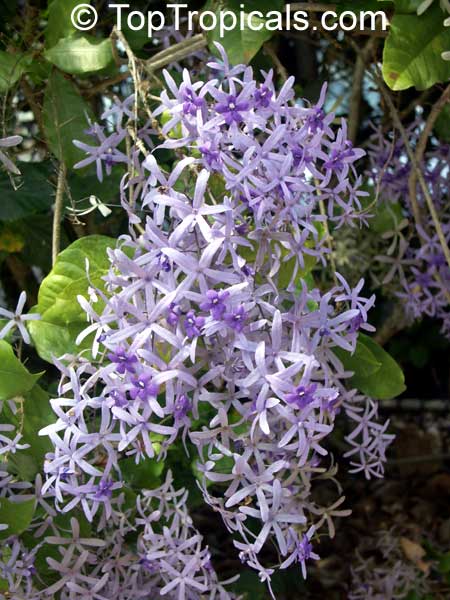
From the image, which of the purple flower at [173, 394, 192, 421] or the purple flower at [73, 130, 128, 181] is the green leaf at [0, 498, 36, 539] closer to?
the purple flower at [173, 394, 192, 421]

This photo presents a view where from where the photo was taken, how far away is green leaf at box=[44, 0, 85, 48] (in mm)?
1111

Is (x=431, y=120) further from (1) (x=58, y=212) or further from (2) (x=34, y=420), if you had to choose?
(2) (x=34, y=420)

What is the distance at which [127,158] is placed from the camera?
3.30 feet

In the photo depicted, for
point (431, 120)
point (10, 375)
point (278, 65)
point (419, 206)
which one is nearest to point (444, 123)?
point (431, 120)

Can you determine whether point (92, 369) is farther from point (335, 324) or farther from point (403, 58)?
point (403, 58)

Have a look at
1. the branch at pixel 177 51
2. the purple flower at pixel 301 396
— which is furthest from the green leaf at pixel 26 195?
the purple flower at pixel 301 396

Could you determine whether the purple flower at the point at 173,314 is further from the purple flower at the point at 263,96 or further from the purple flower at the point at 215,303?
the purple flower at the point at 263,96

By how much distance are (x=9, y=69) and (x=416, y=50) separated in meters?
0.49

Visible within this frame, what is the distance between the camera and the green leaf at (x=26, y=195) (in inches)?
54.7

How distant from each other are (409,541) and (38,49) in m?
1.53

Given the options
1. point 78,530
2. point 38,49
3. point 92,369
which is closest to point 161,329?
point 92,369

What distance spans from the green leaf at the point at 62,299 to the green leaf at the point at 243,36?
0.84ft

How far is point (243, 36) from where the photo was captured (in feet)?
3.49

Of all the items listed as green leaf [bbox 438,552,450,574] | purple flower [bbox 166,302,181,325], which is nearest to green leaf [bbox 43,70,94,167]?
purple flower [bbox 166,302,181,325]
